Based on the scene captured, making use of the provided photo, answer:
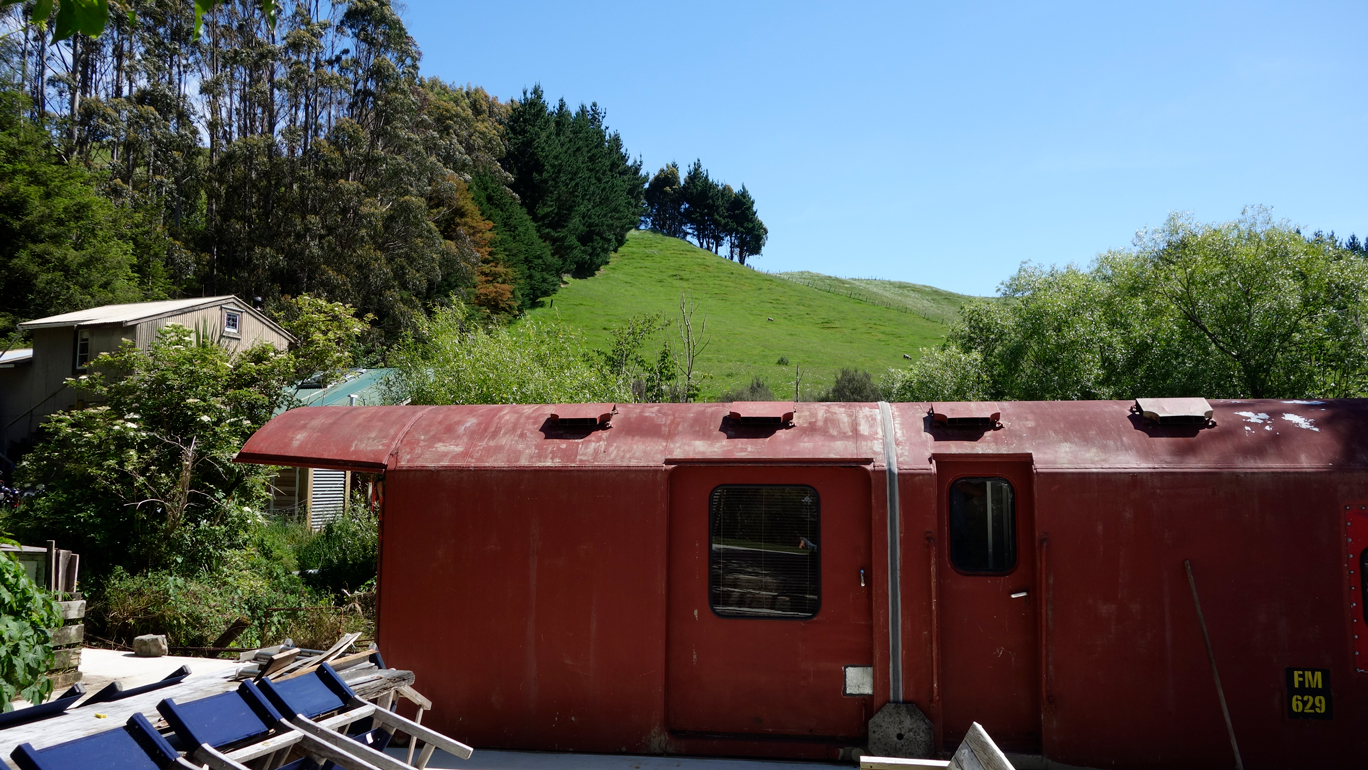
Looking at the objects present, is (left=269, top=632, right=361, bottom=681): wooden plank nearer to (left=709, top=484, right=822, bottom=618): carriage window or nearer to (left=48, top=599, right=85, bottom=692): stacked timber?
(left=709, top=484, right=822, bottom=618): carriage window

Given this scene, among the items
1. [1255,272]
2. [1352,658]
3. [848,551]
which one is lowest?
[1352,658]

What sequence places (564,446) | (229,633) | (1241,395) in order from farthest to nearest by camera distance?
(1241,395) < (229,633) < (564,446)

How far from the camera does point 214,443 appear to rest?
507 inches

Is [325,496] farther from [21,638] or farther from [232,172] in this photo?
[232,172]

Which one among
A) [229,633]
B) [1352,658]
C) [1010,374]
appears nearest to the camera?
[1352,658]

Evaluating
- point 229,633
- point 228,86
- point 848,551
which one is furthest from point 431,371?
point 228,86

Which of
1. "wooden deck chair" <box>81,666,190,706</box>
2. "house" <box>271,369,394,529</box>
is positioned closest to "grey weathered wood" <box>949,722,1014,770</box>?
"wooden deck chair" <box>81,666,190,706</box>

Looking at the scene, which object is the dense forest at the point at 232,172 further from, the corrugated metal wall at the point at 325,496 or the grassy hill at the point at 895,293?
the grassy hill at the point at 895,293

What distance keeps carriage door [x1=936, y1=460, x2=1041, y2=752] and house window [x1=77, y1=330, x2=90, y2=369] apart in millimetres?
23401

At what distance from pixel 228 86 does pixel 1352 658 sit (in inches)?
1695

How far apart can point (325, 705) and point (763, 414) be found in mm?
3716

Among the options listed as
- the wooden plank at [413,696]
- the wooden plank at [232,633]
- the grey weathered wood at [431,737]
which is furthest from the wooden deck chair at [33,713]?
the wooden plank at [232,633]

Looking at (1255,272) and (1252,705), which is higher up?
(1255,272)

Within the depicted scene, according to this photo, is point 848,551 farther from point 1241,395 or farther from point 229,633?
point 1241,395
